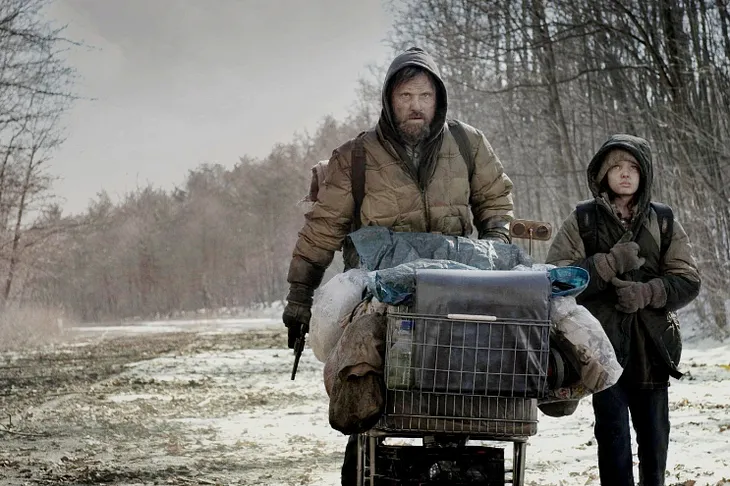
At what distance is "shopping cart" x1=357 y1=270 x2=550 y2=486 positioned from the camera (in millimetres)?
3488

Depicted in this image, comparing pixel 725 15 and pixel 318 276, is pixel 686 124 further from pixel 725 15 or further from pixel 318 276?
pixel 318 276

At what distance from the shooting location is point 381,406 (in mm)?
3539

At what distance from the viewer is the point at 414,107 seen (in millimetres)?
4844

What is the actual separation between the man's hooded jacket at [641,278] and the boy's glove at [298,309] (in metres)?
1.29

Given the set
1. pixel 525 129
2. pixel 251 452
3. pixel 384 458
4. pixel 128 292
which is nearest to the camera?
pixel 384 458

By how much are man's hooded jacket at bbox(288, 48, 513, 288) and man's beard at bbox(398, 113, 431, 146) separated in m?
0.03

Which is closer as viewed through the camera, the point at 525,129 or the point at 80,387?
the point at 80,387

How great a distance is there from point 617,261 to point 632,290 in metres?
0.16

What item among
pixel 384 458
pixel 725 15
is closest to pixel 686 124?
pixel 725 15

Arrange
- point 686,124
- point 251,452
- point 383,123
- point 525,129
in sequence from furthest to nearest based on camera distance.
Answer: point 525,129 → point 686,124 → point 251,452 → point 383,123

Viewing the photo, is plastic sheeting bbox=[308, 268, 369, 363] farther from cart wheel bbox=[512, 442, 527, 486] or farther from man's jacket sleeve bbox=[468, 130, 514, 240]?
man's jacket sleeve bbox=[468, 130, 514, 240]

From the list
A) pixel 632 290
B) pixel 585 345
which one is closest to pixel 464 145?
pixel 632 290

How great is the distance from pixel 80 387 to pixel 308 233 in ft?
33.2

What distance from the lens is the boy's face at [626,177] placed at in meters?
5.18
